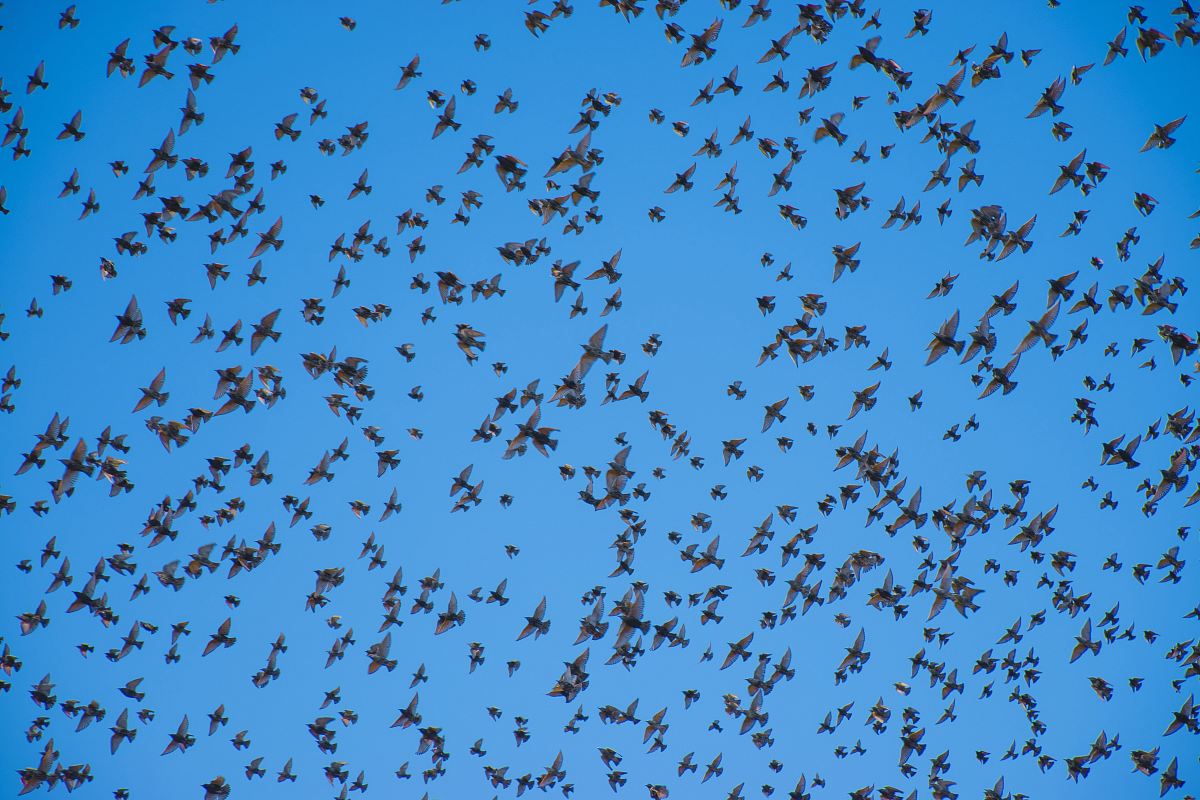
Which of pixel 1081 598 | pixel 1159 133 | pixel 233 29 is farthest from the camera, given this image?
pixel 1081 598

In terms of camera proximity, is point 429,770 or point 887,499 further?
point 429,770

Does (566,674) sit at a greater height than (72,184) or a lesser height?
lesser

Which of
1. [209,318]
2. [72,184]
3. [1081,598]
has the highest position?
[72,184]

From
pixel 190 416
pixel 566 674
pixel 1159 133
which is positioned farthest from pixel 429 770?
pixel 1159 133

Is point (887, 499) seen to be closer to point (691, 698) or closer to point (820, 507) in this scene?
point (820, 507)

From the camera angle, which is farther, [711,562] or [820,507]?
[711,562]

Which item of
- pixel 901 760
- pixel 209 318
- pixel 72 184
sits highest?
→ pixel 72 184

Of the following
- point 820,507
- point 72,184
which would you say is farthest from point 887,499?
point 72,184

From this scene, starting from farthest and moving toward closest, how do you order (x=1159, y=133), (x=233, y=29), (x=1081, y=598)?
(x=1081, y=598) → (x=233, y=29) → (x=1159, y=133)

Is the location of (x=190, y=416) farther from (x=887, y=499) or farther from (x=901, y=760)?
(x=901, y=760)
